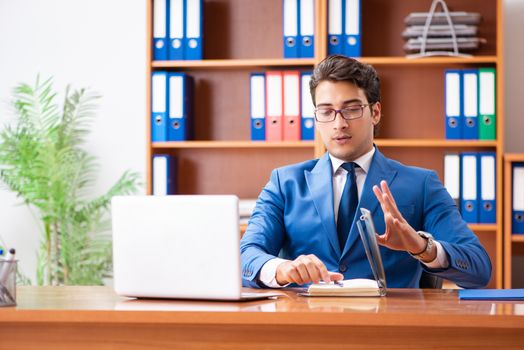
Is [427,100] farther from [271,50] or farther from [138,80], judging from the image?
[138,80]

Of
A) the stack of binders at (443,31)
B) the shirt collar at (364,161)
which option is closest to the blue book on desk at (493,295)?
the shirt collar at (364,161)

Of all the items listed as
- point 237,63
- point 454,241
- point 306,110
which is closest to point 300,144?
point 306,110

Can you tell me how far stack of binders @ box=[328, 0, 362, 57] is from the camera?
3.81 meters

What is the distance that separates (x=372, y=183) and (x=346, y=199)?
0.09m

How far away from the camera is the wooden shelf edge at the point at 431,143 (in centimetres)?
373

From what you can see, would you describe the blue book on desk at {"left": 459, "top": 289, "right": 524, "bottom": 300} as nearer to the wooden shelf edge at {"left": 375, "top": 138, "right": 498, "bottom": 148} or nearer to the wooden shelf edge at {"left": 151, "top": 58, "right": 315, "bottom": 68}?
the wooden shelf edge at {"left": 375, "top": 138, "right": 498, "bottom": 148}

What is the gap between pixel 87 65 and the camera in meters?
4.44

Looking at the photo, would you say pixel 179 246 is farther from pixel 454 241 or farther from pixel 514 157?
pixel 514 157

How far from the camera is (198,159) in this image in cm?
414

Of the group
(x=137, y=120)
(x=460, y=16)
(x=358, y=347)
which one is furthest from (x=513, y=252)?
(x=358, y=347)

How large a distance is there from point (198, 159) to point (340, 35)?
96cm

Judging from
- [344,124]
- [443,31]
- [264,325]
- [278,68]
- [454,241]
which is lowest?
[264,325]

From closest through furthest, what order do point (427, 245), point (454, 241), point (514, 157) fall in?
point (427, 245) < point (454, 241) < point (514, 157)

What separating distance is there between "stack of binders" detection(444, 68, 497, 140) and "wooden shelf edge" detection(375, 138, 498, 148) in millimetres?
33
